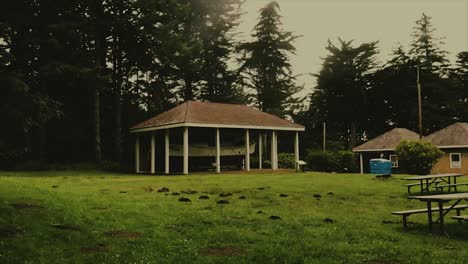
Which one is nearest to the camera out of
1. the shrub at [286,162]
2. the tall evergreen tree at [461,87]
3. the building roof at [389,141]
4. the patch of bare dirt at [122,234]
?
the patch of bare dirt at [122,234]

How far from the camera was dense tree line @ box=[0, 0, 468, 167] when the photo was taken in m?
33.7

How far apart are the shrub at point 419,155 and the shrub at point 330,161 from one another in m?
9.26

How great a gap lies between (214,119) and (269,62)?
25818 millimetres

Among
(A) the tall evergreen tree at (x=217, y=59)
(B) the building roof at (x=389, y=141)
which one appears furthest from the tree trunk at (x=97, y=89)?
(B) the building roof at (x=389, y=141)

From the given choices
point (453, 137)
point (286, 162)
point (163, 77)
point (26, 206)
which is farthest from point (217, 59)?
point (26, 206)

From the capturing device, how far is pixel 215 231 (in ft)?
32.8

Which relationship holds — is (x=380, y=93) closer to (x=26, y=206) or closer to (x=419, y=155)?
(x=419, y=155)

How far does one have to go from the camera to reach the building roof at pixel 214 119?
108 feet

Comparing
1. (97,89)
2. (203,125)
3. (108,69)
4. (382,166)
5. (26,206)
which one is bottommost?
(26,206)

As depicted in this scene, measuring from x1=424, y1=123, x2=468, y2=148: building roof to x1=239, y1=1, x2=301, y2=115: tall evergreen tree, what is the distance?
1856cm


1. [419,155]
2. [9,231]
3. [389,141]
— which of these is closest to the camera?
[9,231]

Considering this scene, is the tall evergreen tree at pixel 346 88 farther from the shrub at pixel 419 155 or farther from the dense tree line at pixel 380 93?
the shrub at pixel 419 155

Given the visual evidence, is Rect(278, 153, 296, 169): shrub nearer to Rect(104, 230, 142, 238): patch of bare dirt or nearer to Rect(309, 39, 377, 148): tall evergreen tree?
Rect(309, 39, 377, 148): tall evergreen tree

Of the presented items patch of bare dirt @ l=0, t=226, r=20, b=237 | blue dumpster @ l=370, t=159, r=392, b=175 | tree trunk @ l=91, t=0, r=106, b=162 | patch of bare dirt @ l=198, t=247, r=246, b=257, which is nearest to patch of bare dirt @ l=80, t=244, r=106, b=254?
patch of bare dirt @ l=0, t=226, r=20, b=237
